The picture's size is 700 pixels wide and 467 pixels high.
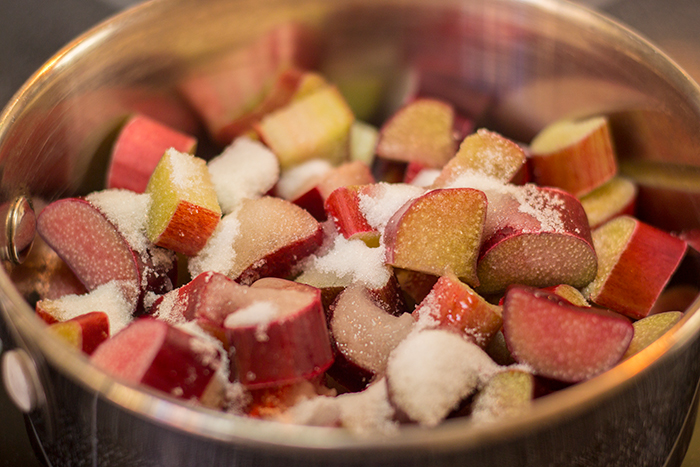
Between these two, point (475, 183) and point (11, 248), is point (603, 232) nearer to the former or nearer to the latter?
point (475, 183)

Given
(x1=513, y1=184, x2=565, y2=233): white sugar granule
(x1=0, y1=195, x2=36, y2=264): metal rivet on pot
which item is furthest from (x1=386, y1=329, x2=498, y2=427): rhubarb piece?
(x1=0, y1=195, x2=36, y2=264): metal rivet on pot

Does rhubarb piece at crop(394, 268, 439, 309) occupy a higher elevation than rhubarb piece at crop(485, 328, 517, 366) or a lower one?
higher

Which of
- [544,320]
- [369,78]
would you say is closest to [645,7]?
[369,78]

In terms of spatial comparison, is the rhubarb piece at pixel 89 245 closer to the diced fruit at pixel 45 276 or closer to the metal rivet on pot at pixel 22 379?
the diced fruit at pixel 45 276

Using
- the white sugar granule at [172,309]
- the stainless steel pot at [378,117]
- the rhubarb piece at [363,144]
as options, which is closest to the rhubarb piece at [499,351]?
the stainless steel pot at [378,117]

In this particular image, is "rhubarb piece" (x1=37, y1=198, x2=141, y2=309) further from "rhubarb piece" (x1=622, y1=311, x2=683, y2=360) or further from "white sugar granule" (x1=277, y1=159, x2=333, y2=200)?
"rhubarb piece" (x1=622, y1=311, x2=683, y2=360)

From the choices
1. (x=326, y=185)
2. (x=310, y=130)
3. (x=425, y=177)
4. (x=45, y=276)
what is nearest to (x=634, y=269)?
(x=425, y=177)
